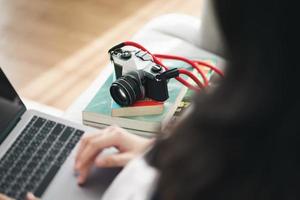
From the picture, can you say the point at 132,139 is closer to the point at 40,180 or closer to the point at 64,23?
the point at 40,180

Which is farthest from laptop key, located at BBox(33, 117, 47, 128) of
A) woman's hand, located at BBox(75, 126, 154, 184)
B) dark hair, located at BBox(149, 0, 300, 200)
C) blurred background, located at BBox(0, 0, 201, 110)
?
blurred background, located at BBox(0, 0, 201, 110)

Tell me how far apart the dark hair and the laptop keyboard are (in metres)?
0.34

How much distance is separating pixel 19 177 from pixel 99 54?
1.24 metres

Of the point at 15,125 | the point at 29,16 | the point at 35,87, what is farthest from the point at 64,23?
the point at 15,125

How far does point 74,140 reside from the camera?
0.81 metres

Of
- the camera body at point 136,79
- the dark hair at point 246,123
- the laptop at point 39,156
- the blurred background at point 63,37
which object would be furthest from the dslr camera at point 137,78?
the blurred background at point 63,37

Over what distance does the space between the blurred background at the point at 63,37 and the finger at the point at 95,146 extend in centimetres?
88

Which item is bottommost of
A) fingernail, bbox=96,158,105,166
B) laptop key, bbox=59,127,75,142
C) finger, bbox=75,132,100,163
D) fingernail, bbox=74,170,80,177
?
fingernail, bbox=74,170,80,177

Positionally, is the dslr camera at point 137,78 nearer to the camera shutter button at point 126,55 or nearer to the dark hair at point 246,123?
the camera shutter button at point 126,55

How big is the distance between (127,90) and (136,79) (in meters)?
0.04

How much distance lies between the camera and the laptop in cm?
73

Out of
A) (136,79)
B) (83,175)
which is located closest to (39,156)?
(83,175)

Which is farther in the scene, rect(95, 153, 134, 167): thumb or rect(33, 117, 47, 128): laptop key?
rect(33, 117, 47, 128): laptop key

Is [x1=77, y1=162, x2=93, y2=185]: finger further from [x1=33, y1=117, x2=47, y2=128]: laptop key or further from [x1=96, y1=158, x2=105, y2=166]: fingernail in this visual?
[x1=33, y1=117, x2=47, y2=128]: laptop key
